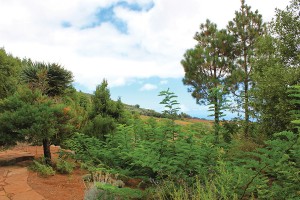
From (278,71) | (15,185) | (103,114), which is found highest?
(278,71)

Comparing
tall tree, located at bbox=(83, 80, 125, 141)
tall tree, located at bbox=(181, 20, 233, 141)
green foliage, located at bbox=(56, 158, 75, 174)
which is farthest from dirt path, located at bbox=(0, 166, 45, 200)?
tall tree, located at bbox=(181, 20, 233, 141)

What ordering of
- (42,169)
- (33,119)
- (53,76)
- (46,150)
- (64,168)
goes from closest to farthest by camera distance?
(42,169)
(64,168)
(33,119)
(46,150)
(53,76)

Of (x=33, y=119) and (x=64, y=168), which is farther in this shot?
(x=33, y=119)

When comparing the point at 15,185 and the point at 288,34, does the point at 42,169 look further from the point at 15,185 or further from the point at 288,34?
the point at 288,34

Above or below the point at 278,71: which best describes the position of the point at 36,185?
below

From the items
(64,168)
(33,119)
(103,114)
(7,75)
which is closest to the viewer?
(64,168)

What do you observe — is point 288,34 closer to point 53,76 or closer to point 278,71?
point 278,71

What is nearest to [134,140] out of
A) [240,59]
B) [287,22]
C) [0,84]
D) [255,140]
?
[255,140]

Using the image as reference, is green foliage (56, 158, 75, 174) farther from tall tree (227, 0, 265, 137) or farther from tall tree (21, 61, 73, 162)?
tall tree (227, 0, 265, 137)

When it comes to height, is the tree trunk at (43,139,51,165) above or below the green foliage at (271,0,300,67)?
below

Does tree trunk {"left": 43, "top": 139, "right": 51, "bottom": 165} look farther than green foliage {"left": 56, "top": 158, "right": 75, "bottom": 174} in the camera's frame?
Yes

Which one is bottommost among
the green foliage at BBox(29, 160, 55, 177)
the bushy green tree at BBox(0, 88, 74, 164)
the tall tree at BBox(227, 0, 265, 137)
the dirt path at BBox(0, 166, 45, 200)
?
the dirt path at BBox(0, 166, 45, 200)

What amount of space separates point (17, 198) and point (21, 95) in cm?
345

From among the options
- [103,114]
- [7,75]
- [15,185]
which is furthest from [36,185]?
[7,75]
